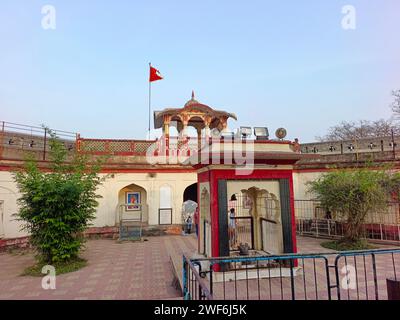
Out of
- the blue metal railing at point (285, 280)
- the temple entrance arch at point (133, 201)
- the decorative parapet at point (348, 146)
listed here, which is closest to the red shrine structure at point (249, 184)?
the blue metal railing at point (285, 280)

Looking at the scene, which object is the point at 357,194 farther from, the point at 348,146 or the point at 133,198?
the point at 133,198

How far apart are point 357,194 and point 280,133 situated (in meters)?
5.15

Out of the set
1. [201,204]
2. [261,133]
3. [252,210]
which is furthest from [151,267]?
[261,133]

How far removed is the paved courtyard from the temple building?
1.68 m

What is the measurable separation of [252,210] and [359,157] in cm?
959

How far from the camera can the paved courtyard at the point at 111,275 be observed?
21.0ft

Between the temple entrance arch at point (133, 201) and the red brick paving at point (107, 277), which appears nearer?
the red brick paving at point (107, 277)

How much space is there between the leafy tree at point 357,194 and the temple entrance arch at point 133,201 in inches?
403

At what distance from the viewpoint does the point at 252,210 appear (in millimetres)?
8852

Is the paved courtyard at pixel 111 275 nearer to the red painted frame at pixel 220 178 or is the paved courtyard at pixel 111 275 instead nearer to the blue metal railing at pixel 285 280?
the blue metal railing at pixel 285 280

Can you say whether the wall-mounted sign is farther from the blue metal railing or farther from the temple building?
the blue metal railing

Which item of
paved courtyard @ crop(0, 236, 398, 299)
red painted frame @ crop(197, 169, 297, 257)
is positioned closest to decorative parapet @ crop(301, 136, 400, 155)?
paved courtyard @ crop(0, 236, 398, 299)

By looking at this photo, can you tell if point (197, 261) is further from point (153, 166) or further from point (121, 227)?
point (153, 166)

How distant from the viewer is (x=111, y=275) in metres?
7.80
